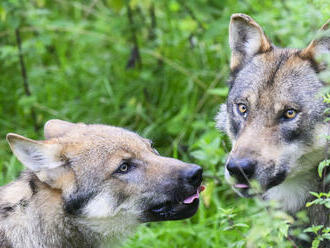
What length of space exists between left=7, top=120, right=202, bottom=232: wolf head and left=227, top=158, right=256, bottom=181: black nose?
29 centimetres

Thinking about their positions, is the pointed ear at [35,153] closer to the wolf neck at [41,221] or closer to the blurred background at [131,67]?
the wolf neck at [41,221]

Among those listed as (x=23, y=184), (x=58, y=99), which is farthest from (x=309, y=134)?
Result: (x=58, y=99)

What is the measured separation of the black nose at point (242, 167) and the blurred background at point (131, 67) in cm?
235

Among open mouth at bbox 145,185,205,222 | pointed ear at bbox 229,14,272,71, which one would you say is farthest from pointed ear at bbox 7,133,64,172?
pointed ear at bbox 229,14,272,71

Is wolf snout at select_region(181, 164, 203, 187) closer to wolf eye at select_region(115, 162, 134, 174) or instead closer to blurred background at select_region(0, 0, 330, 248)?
wolf eye at select_region(115, 162, 134, 174)

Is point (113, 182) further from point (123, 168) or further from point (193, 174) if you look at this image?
point (193, 174)

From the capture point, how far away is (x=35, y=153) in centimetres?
439

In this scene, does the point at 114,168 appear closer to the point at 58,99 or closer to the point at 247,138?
the point at 247,138

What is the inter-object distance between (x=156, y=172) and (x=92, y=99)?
399 centimetres

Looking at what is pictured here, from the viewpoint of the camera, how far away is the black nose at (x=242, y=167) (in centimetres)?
435

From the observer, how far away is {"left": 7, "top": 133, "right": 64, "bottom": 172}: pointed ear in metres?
4.27

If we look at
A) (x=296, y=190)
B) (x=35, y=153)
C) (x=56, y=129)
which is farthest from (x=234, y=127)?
(x=35, y=153)

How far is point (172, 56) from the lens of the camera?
840cm

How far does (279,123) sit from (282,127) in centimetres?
4
